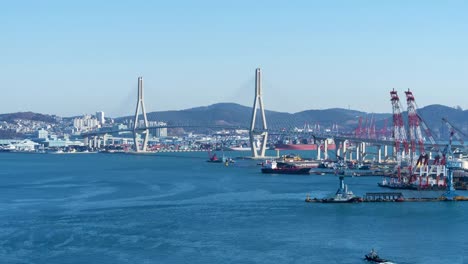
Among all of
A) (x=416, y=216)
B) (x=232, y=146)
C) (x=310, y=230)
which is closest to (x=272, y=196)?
(x=416, y=216)

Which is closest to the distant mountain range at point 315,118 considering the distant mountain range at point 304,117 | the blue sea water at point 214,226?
the distant mountain range at point 304,117

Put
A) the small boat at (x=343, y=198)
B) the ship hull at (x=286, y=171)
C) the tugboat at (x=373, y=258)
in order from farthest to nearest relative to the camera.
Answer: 1. the ship hull at (x=286, y=171)
2. the small boat at (x=343, y=198)
3. the tugboat at (x=373, y=258)

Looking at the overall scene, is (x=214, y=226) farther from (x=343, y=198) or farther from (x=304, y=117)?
(x=304, y=117)

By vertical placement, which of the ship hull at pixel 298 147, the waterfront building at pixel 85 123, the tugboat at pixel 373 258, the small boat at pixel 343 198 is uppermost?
the waterfront building at pixel 85 123

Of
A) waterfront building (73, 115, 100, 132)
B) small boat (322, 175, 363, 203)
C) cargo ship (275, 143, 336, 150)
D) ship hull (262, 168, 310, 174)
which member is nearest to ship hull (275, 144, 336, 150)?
cargo ship (275, 143, 336, 150)

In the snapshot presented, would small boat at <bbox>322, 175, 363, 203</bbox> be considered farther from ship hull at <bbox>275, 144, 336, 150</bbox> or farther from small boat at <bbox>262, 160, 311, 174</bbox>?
ship hull at <bbox>275, 144, 336, 150</bbox>

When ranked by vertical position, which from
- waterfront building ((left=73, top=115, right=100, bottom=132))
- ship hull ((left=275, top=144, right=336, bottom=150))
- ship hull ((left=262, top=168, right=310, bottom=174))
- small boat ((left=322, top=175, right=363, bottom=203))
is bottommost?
small boat ((left=322, top=175, right=363, bottom=203))

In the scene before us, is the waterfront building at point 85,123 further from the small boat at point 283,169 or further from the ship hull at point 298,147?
the small boat at point 283,169

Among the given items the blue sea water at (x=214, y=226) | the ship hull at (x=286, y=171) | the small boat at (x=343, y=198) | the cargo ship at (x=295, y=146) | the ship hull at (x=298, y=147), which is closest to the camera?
the blue sea water at (x=214, y=226)

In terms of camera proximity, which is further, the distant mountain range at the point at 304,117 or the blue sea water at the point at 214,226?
the distant mountain range at the point at 304,117
